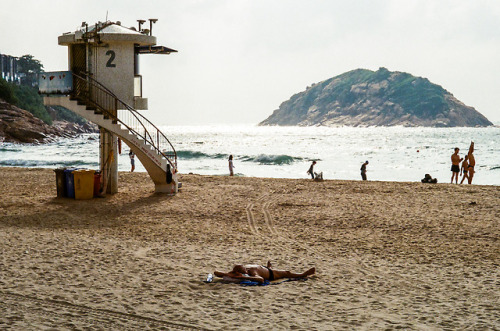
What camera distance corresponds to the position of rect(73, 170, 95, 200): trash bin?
17906 millimetres

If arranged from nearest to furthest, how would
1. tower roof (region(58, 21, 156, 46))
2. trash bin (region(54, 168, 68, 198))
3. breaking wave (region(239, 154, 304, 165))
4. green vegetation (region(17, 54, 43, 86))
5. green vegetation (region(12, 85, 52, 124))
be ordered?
tower roof (region(58, 21, 156, 46)) → trash bin (region(54, 168, 68, 198)) → breaking wave (region(239, 154, 304, 165)) → green vegetation (region(12, 85, 52, 124)) → green vegetation (region(17, 54, 43, 86))

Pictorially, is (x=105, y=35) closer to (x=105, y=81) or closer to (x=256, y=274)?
(x=105, y=81)

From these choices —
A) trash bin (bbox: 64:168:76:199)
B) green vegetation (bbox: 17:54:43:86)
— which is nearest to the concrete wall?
trash bin (bbox: 64:168:76:199)

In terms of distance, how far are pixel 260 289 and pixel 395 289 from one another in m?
2.08

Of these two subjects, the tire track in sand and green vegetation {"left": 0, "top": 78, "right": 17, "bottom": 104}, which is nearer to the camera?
the tire track in sand

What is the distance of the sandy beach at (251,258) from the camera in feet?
23.8

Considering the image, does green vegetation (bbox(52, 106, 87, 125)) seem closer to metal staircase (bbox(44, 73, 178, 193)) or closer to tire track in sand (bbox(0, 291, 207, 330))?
metal staircase (bbox(44, 73, 178, 193))

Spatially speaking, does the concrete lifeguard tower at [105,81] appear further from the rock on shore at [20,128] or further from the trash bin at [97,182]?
the rock on shore at [20,128]

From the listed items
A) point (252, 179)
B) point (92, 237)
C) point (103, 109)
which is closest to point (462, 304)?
point (92, 237)

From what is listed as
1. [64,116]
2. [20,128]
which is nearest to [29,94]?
[64,116]

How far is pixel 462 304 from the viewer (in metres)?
7.80

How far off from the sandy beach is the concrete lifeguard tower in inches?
81.5

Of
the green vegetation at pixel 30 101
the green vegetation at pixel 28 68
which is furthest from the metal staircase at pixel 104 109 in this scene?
the green vegetation at pixel 28 68

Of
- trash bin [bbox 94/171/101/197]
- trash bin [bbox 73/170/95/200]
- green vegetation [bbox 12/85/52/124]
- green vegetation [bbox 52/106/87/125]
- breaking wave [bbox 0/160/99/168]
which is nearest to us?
trash bin [bbox 73/170/95/200]
